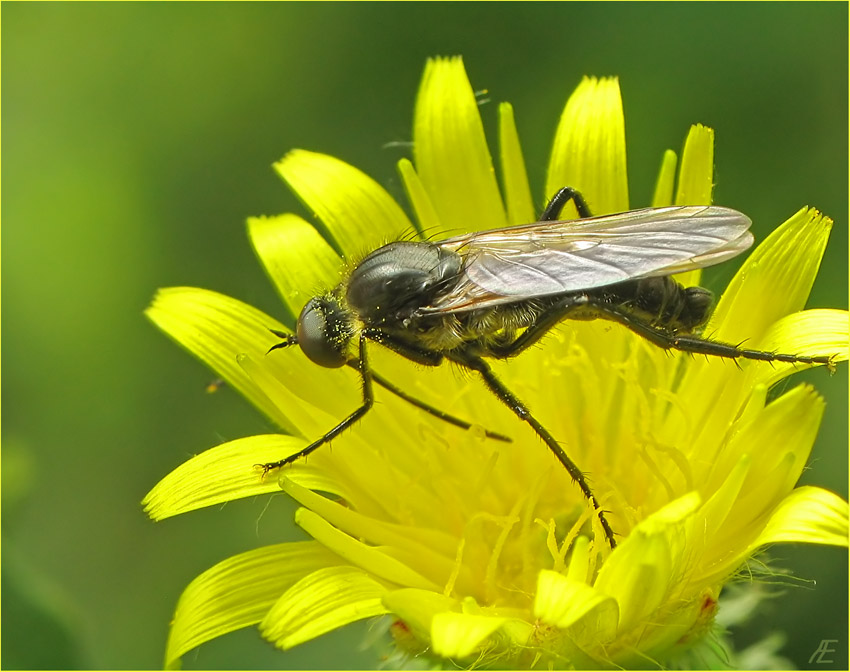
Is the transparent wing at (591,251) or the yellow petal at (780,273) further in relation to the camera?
the yellow petal at (780,273)

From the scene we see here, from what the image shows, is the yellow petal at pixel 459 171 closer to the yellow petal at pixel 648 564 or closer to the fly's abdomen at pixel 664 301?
the fly's abdomen at pixel 664 301

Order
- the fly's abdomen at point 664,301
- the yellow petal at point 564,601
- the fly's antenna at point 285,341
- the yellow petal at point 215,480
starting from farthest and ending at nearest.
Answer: the fly's antenna at point 285,341, the fly's abdomen at point 664,301, the yellow petal at point 215,480, the yellow petal at point 564,601

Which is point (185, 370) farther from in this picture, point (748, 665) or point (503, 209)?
point (748, 665)

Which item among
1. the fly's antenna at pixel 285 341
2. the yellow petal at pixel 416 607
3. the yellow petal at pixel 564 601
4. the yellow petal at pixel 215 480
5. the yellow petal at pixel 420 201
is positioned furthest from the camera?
the yellow petal at pixel 420 201

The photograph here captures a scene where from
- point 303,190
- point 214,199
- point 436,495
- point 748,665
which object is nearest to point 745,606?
point 748,665

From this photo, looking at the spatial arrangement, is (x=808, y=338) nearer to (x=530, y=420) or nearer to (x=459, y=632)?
(x=530, y=420)

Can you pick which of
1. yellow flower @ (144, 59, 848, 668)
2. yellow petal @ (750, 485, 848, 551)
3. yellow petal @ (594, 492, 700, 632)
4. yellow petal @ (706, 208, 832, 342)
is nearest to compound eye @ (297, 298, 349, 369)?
yellow flower @ (144, 59, 848, 668)

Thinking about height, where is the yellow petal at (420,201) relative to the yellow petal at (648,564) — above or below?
above

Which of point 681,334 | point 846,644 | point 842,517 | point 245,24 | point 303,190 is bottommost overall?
point 846,644

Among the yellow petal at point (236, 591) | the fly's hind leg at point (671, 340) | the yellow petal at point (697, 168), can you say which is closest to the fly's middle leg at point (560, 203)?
the yellow petal at point (697, 168)
